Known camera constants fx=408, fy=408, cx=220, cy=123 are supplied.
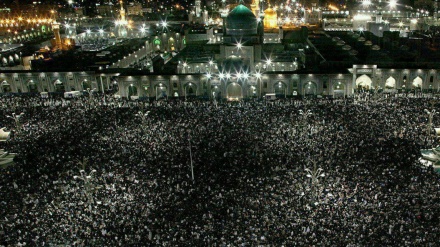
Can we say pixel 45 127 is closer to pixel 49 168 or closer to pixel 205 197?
pixel 49 168

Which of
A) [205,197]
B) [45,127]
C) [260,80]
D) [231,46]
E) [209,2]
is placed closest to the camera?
[205,197]

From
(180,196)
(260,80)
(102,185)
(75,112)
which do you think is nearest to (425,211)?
(180,196)

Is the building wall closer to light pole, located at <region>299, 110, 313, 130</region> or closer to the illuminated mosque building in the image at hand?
light pole, located at <region>299, 110, 313, 130</region>

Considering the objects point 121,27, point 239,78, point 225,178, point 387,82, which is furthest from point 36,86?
point 387,82

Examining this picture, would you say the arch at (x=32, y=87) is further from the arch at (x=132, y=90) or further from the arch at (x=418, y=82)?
the arch at (x=418, y=82)

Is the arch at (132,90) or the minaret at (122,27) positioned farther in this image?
the minaret at (122,27)

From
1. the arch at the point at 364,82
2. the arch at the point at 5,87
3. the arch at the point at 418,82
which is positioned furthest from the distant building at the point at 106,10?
the arch at the point at 418,82

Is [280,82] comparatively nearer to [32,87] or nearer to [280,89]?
[280,89]
